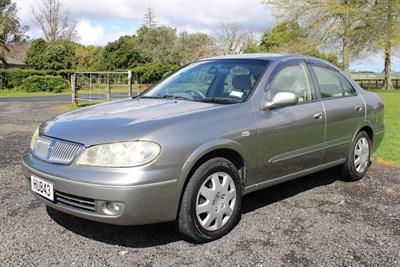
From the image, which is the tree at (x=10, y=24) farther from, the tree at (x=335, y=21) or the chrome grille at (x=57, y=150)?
the chrome grille at (x=57, y=150)

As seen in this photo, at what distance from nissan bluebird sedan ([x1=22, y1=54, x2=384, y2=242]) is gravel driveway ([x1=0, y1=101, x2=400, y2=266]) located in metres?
0.28

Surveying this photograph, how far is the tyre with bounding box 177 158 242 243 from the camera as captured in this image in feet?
11.5

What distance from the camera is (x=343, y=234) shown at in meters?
3.96

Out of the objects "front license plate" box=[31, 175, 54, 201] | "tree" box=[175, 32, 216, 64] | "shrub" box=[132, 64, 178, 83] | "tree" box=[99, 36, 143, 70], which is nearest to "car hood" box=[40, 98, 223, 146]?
"front license plate" box=[31, 175, 54, 201]

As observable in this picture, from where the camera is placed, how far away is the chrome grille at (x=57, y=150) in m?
3.40

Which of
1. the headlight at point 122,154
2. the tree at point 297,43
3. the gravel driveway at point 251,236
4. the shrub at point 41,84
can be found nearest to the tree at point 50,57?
the shrub at point 41,84

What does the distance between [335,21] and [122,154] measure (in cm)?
2994

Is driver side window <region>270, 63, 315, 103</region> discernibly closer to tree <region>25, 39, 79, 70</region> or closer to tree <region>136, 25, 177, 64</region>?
tree <region>25, 39, 79, 70</region>

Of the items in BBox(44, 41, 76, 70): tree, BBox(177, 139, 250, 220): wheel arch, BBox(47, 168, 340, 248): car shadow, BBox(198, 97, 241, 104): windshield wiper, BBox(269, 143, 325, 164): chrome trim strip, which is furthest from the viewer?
BBox(44, 41, 76, 70): tree

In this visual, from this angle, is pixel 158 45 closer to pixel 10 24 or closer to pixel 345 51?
pixel 10 24

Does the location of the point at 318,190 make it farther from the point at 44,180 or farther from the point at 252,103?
the point at 44,180

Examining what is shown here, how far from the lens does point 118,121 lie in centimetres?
356

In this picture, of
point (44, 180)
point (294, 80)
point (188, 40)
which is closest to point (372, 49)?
point (188, 40)

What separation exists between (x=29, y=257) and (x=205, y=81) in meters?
2.43
